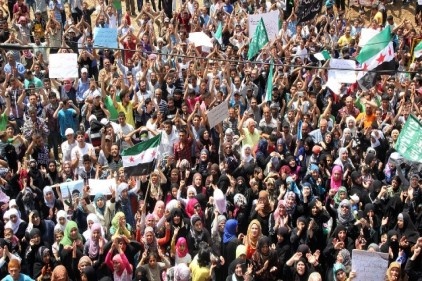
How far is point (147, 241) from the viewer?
433 inches

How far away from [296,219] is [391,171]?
7.11 feet

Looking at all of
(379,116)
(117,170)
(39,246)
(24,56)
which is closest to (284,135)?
(379,116)

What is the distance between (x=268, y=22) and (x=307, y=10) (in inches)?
43.7

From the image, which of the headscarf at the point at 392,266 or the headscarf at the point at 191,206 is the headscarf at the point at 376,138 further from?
the headscarf at the point at 392,266

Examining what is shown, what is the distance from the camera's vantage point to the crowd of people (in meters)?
11.0

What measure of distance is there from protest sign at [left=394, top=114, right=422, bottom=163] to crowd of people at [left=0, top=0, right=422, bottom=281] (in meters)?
0.35

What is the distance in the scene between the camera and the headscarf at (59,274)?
10.0 metres

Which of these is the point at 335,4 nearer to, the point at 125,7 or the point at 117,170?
the point at 125,7

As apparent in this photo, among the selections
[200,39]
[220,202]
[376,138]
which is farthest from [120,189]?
[200,39]

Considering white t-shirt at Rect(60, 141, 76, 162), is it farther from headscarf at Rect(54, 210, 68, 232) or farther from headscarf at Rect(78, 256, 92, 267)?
headscarf at Rect(78, 256, 92, 267)

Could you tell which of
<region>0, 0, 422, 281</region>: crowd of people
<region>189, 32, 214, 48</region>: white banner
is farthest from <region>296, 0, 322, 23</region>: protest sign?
<region>189, 32, 214, 48</region>: white banner

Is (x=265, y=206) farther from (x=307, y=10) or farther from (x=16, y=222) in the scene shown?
(x=307, y=10)

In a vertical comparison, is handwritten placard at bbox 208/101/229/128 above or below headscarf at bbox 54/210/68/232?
above

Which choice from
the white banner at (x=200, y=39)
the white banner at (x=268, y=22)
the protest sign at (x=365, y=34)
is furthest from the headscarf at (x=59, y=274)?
the protest sign at (x=365, y=34)
